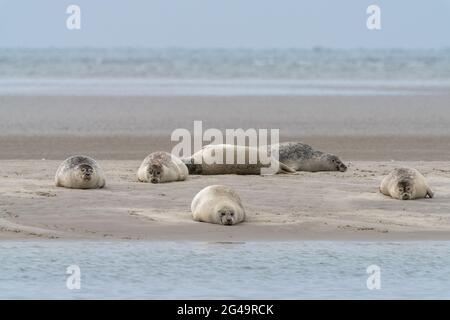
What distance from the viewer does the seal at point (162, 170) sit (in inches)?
490

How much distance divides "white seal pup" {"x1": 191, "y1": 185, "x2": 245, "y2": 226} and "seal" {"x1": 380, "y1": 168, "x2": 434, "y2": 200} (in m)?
1.95

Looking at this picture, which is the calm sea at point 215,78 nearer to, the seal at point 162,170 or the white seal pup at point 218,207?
the seal at point 162,170

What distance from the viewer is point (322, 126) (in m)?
21.1

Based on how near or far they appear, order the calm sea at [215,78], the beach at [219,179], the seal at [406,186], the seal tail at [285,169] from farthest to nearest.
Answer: the calm sea at [215,78] → the seal tail at [285,169] → the seal at [406,186] → the beach at [219,179]

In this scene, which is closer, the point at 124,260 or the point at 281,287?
the point at 281,287

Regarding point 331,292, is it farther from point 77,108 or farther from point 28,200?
point 77,108

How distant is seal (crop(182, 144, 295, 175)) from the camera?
13.2m

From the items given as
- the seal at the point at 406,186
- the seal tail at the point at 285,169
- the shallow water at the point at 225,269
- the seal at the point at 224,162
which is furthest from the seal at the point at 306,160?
the shallow water at the point at 225,269

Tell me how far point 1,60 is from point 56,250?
49294 millimetres

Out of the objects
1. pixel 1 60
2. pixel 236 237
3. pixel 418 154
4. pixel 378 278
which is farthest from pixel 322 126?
pixel 1 60

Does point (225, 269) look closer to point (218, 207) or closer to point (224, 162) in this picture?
point (218, 207)

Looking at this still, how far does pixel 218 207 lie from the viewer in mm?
10211

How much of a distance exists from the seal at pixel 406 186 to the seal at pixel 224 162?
6.79 ft

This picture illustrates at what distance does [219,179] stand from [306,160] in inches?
58.8
